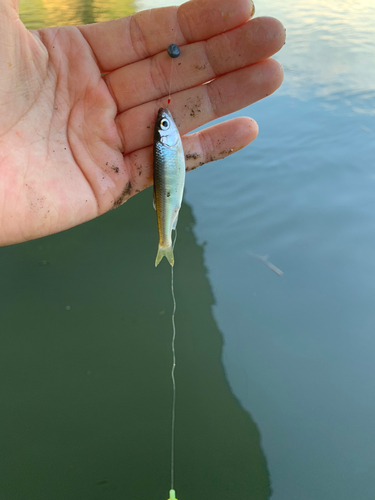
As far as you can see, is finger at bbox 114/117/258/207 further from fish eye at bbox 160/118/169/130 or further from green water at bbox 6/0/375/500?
green water at bbox 6/0/375/500

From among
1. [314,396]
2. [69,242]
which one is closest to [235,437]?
[314,396]

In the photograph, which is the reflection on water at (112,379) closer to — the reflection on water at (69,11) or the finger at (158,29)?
the finger at (158,29)

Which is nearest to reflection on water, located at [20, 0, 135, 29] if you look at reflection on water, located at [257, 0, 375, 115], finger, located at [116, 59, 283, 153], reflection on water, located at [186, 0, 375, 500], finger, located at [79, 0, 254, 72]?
reflection on water, located at [257, 0, 375, 115]

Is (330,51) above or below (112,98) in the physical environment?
below

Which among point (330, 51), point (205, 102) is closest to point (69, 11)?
point (330, 51)

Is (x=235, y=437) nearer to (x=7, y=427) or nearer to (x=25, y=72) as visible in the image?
(x=7, y=427)

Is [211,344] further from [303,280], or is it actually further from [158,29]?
[158,29]
